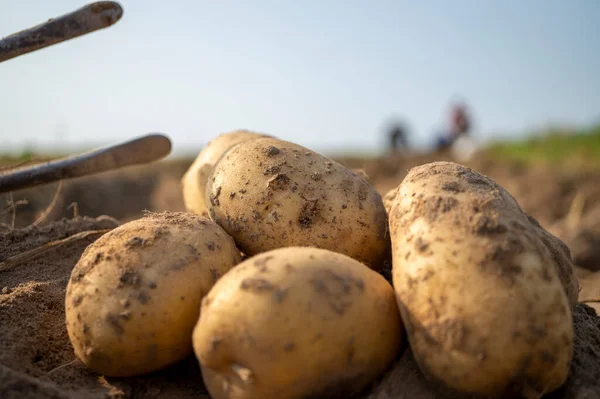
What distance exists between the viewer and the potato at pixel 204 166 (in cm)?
298

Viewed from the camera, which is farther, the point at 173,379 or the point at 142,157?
the point at 142,157

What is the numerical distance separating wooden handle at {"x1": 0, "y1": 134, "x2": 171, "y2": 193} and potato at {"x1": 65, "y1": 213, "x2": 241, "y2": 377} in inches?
30.3

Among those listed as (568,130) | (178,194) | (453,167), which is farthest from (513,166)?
(453,167)

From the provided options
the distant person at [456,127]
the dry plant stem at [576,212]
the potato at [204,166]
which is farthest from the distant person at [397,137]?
the potato at [204,166]

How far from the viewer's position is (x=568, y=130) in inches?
648

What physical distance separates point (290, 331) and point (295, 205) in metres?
0.68

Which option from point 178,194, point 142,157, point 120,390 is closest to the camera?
point 120,390

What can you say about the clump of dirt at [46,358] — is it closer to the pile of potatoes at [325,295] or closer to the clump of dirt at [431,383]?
the pile of potatoes at [325,295]

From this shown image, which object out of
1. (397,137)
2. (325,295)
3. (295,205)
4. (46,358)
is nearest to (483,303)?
(325,295)

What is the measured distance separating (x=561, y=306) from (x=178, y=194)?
8288 mm

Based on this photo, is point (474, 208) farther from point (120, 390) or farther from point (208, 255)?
point (120, 390)

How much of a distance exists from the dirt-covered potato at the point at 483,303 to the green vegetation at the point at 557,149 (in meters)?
12.1

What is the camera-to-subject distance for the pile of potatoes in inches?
60.4

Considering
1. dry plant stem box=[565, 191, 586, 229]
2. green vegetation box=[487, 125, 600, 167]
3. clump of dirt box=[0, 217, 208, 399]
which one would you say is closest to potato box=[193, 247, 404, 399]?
clump of dirt box=[0, 217, 208, 399]
